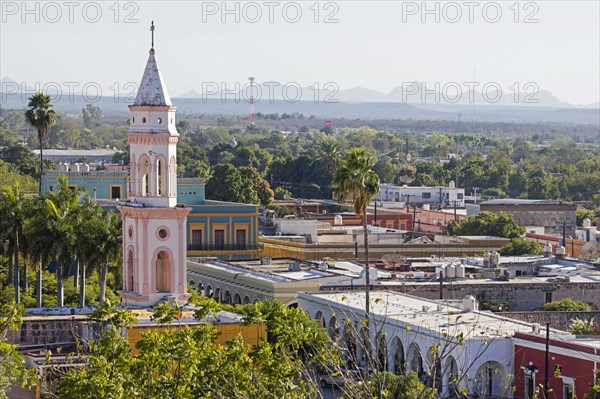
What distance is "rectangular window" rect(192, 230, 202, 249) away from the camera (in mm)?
81562

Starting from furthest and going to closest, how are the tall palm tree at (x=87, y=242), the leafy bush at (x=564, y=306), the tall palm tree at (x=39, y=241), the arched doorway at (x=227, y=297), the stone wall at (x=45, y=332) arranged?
the arched doorway at (x=227, y=297)
the leafy bush at (x=564, y=306)
the tall palm tree at (x=39, y=241)
the tall palm tree at (x=87, y=242)
the stone wall at (x=45, y=332)

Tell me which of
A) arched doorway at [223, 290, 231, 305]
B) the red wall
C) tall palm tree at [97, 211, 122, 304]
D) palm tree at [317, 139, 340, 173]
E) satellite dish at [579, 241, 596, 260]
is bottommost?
the red wall

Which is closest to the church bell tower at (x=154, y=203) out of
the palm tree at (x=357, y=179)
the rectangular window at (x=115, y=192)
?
the palm tree at (x=357, y=179)

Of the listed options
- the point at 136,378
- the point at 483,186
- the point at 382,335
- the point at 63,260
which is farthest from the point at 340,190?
Answer: the point at 483,186

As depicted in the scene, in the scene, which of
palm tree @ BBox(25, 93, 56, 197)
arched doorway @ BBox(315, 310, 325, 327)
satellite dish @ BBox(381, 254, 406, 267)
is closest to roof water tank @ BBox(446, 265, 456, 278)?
satellite dish @ BBox(381, 254, 406, 267)

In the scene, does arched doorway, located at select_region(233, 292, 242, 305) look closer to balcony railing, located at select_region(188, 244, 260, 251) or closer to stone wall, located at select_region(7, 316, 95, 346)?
balcony railing, located at select_region(188, 244, 260, 251)

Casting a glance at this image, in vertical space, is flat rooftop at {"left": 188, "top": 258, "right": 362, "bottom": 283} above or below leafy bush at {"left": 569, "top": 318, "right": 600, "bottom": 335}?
above

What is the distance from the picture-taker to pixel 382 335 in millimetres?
31016

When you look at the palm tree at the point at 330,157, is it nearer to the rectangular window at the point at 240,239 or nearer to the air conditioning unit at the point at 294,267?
the rectangular window at the point at 240,239

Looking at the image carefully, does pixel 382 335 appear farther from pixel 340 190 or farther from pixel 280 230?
pixel 280 230

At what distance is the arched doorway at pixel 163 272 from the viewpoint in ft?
173

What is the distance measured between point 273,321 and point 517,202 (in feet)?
278

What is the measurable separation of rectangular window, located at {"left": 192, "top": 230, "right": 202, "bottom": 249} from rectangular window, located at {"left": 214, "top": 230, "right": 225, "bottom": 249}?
26.8 inches

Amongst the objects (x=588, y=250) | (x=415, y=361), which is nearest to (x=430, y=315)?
(x=415, y=361)
